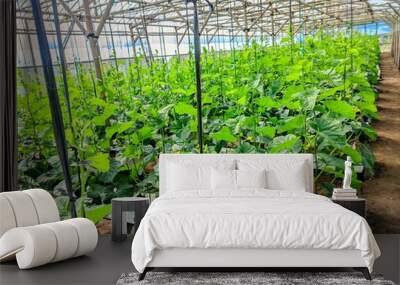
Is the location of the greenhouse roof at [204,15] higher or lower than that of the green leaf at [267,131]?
higher

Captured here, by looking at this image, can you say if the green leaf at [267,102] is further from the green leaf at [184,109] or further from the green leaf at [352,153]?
the green leaf at [352,153]

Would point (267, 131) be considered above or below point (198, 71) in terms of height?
below

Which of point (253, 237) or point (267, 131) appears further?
point (267, 131)

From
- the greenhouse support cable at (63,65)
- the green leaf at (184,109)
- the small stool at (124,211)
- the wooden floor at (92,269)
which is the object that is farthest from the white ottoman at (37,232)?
the green leaf at (184,109)

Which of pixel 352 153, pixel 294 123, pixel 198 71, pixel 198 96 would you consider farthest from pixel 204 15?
pixel 352 153

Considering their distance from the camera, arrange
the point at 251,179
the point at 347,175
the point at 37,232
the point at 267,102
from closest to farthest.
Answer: the point at 37,232 → the point at 251,179 → the point at 347,175 → the point at 267,102

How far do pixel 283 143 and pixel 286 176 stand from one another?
0.59m

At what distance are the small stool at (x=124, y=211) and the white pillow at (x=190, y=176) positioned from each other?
24cm

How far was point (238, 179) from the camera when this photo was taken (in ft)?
15.8

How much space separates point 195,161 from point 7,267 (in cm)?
159

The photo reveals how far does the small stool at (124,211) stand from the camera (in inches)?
195

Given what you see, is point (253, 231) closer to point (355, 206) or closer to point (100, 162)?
point (355, 206)

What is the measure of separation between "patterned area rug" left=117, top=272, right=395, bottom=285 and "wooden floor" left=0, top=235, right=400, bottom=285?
0.14m

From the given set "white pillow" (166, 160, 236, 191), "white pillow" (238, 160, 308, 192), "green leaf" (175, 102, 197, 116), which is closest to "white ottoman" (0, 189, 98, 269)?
"white pillow" (166, 160, 236, 191)
